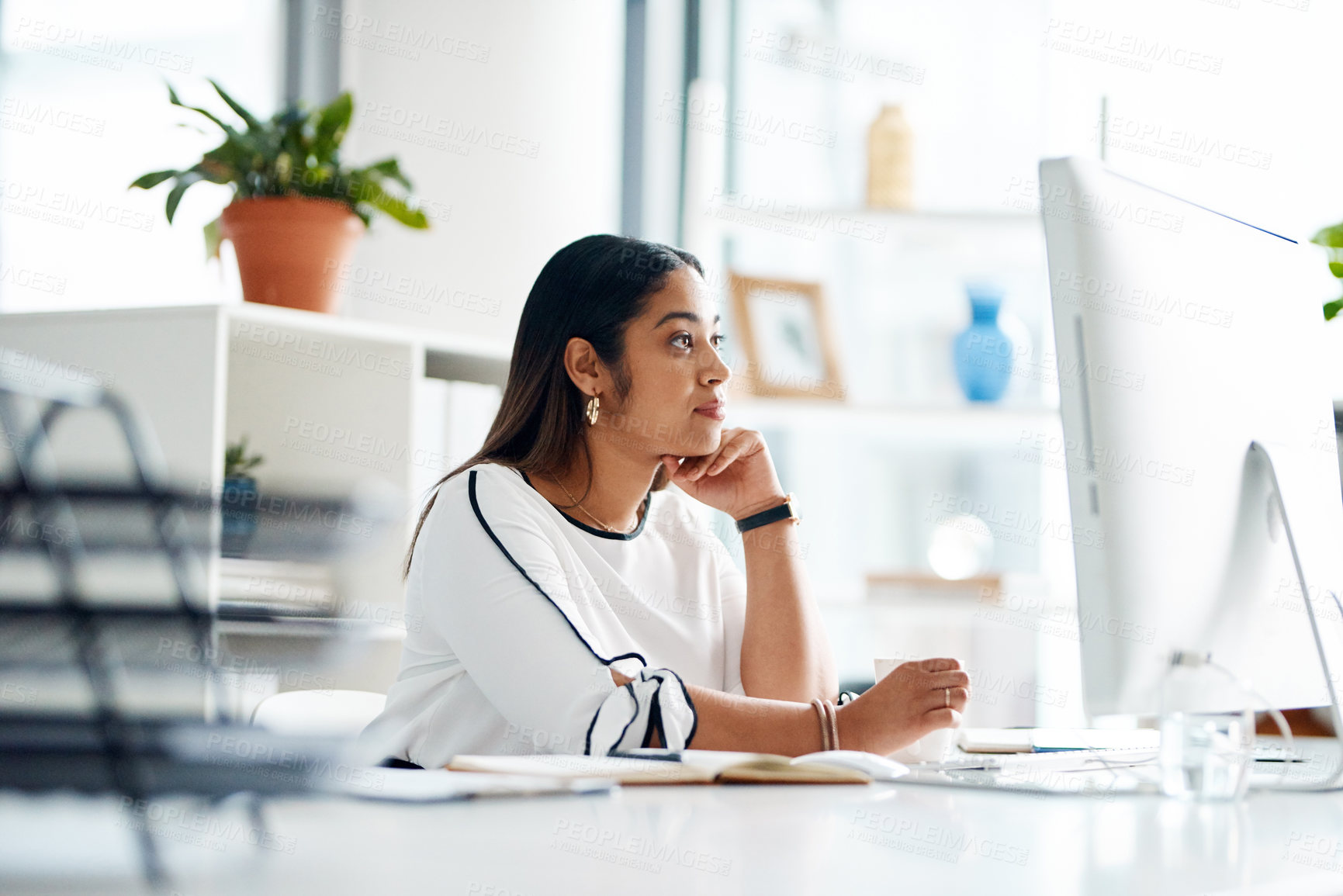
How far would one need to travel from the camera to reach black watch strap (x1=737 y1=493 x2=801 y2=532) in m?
1.84

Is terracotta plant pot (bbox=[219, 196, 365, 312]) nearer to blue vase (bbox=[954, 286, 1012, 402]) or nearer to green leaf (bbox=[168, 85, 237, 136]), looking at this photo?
green leaf (bbox=[168, 85, 237, 136])

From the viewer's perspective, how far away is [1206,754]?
3.34ft

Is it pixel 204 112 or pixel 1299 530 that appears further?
pixel 204 112

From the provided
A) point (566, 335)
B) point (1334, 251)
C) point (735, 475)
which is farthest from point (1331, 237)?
point (566, 335)

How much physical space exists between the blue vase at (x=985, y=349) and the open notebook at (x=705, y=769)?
198 cm

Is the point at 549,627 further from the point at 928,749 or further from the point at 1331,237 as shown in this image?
the point at 1331,237

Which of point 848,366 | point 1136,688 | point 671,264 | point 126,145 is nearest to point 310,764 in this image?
point 1136,688

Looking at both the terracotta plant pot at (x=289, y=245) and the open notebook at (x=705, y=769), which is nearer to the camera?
the open notebook at (x=705, y=769)

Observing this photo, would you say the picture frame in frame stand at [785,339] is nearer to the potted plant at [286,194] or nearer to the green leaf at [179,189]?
the potted plant at [286,194]

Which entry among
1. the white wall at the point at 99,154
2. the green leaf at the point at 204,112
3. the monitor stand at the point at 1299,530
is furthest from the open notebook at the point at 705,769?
the white wall at the point at 99,154

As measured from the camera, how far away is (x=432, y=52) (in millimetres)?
3145

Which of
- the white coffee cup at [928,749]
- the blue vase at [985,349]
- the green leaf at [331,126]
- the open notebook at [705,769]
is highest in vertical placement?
the green leaf at [331,126]

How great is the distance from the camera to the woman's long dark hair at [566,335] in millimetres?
1738

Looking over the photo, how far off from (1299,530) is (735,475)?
918 millimetres
